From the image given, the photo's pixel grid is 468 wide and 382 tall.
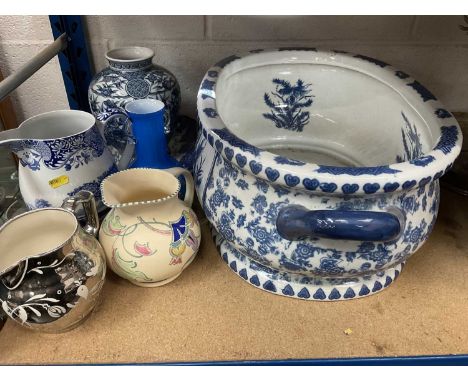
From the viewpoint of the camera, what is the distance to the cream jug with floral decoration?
1.60 ft

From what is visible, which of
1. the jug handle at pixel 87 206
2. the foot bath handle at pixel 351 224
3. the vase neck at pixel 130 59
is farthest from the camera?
the vase neck at pixel 130 59

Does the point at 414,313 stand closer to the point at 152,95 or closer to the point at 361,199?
the point at 361,199

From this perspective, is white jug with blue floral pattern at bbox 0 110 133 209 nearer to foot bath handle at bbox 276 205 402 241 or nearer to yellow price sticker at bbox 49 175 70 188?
yellow price sticker at bbox 49 175 70 188

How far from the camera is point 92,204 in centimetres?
51

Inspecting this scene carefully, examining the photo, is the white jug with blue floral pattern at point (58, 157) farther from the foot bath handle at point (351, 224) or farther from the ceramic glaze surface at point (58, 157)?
the foot bath handle at point (351, 224)

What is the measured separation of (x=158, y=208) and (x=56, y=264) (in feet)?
0.39

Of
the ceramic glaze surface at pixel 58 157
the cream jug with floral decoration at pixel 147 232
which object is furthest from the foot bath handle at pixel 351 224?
the ceramic glaze surface at pixel 58 157

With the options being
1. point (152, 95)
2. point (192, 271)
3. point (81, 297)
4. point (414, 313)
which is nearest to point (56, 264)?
point (81, 297)

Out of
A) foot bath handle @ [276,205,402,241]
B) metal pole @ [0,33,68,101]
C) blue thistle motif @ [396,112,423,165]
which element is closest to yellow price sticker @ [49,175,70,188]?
metal pole @ [0,33,68,101]

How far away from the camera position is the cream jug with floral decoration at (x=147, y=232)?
0.49m

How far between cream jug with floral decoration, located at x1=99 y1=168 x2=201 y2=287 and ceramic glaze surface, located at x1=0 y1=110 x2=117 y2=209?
0.06m

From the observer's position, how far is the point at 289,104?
2.29 feet
